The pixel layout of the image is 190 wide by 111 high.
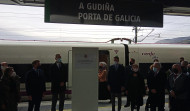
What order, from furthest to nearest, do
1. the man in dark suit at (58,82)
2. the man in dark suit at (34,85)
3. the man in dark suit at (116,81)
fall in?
the man in dark suit at (116,81) < the man in dark suit at (58,82) < the man in dark suit at (34,85)

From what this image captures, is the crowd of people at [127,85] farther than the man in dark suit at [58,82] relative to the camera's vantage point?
No

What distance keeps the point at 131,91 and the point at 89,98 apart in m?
1.60

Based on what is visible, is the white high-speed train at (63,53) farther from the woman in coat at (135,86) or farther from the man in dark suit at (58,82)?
the woman in coat at (135,86)

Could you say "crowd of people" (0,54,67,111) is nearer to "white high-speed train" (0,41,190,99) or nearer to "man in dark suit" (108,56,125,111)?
"man in dark suit" (108,56,125,111)

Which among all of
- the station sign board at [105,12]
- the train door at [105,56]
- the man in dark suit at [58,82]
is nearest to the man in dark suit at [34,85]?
the man in dark suit at [58,82]

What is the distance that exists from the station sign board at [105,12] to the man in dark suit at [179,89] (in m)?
1.71

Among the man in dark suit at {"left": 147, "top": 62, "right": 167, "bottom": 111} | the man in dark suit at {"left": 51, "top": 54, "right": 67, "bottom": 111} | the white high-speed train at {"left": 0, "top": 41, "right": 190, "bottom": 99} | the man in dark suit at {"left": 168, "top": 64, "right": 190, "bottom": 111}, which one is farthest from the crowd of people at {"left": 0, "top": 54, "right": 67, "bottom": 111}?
the man in dark suit at {"left": 168, "top": 64, "right": 190, "bottom": 111}

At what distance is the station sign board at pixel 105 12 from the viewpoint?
19.8 feet

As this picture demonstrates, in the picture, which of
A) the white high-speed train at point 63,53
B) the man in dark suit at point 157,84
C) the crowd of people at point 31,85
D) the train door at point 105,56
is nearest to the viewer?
the crowd of people at point 31,85

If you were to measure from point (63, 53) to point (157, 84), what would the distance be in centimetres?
506

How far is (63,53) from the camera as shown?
10500mm

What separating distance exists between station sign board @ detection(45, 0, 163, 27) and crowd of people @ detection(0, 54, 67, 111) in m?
1.59

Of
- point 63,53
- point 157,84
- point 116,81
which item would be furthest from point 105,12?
point 63,53

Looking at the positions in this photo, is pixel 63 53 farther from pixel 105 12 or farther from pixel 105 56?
pixel 105 12
